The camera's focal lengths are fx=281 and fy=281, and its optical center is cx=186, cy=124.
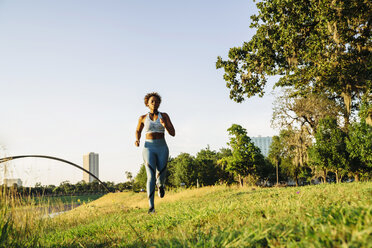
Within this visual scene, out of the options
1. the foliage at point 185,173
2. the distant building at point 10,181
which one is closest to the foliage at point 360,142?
the distant building at point 10,181

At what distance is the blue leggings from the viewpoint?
6.77 m

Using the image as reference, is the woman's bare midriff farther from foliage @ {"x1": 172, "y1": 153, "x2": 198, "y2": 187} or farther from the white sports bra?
foliage @ {"x1": 172, "y1": 153, "x2": 198, "y2": 187}

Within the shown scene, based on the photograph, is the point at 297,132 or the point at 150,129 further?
the point at 297,132

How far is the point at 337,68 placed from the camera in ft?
37.0

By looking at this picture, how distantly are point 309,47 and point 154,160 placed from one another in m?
8.28

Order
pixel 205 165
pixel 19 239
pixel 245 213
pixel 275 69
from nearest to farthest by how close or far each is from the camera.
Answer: pixel 245 213
pixel 19 239
pixel 275 69
pixel 205 165

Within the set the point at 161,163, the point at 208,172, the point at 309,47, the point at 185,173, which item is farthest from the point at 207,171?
the point at 161,163

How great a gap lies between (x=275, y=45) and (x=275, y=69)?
1561mm

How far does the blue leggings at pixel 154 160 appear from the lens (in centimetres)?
677

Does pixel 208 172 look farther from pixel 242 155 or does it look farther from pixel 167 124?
pixel 167 124

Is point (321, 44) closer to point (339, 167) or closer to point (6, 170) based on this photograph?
point (6, 170)

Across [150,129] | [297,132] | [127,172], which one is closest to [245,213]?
[150,129]

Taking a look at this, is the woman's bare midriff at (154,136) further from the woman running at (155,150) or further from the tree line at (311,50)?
the tree line at (311,50)

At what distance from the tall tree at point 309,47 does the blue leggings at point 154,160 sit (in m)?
7.47
